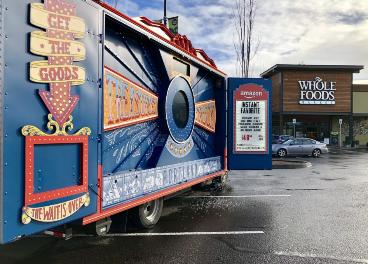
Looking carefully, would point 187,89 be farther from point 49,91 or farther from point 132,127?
point 49,91

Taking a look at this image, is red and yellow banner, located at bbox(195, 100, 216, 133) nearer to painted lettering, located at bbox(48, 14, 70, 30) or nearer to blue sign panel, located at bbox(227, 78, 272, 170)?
blue sign panel, located at bbox(227, 78, 272, 170)

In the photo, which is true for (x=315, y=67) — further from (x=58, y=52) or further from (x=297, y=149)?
(x=58, y=52)

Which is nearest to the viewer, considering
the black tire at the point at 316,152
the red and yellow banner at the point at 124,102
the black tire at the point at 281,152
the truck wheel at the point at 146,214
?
the red and yellow banner at the point at 124,102

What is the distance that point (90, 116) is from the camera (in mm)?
3582

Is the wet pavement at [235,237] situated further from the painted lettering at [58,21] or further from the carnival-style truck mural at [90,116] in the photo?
the painted lettering at [58,21]

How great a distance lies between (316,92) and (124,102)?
1230 inches

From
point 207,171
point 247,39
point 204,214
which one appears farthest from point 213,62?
point 247,39

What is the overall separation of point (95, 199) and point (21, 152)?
1.19 m

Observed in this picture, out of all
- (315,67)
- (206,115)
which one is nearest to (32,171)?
(206,115)

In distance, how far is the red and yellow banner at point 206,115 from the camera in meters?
7.23

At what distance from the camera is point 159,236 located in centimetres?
531

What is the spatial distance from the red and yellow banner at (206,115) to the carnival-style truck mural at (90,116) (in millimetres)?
168

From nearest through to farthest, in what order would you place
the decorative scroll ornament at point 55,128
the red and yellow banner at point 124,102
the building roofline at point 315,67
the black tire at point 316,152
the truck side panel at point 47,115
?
the truck side panel at point 47,115 → the decorative scroll ornament at point 55,128 → the red and yellow banner at point 124,102 → the black tire at point 316,152 → the building roofline at point 315,67

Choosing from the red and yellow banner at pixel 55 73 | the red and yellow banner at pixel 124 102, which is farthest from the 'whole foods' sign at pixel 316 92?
the red and yellow banner at pixel 55 73
